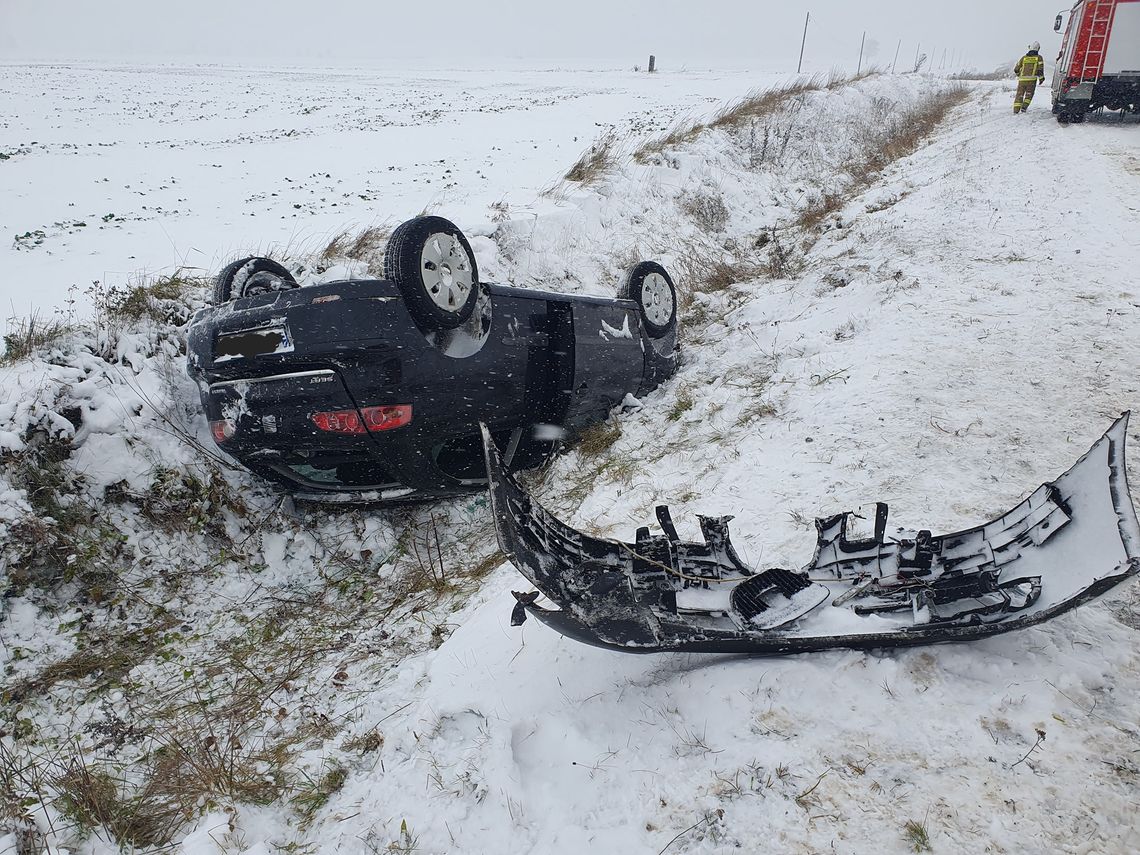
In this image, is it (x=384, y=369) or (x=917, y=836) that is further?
(x=384, y=369)

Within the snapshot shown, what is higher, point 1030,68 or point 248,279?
point 1030,68

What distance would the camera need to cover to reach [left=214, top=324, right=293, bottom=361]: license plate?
3092 millimetres

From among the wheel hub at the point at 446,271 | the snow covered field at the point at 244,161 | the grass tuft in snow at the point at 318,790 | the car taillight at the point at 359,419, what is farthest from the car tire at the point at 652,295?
the grass tuft in snow at the point at 318,790

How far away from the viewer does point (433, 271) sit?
3.35 m

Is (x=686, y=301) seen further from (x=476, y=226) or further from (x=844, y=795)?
(x=844, y=795)

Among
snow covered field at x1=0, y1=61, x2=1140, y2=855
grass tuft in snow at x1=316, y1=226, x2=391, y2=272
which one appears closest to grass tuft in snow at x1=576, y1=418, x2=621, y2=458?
snow covered field at x1=0, y1=61, x2=1140, y2=855

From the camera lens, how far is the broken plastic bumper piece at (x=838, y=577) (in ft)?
7.01

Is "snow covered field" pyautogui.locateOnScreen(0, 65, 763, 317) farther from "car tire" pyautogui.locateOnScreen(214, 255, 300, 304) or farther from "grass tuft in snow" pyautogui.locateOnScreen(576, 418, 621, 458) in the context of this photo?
"grass tuft in snow" pyautogui.locateOnScreen(576, 418, 621, 458)

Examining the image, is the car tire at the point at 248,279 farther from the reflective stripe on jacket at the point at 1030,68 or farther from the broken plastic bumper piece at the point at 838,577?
the reflective stripe on jacket at the point at 1030,68

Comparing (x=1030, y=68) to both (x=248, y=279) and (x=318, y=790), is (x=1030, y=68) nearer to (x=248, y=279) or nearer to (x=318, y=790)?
(x=248, y=279)

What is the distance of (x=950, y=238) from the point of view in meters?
6.71

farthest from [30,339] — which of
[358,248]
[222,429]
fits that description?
[358,248]

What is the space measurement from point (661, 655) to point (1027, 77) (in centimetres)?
1985

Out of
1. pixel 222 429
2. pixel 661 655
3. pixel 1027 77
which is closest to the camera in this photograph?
pixel 661 655
